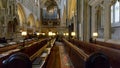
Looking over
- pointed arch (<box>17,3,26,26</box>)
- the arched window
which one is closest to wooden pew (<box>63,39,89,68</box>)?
the arched window

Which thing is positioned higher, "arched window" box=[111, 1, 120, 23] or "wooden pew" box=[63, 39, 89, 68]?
"arched window" box=[111, 1, 120, 23]

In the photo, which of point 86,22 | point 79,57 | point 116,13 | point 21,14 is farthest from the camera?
point 21,14

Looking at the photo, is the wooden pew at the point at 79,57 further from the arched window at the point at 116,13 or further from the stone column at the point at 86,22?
the arched window at the point at 116,13

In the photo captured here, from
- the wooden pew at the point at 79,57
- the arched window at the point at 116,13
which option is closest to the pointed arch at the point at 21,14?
the arched window at the point at 116,13

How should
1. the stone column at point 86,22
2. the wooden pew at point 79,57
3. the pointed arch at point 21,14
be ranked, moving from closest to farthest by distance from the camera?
the wooden pew at point 79,57 → the stone column at point 86,22 → the pointed arch at point 21,14

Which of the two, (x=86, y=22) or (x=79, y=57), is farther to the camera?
(x=86, y=22)

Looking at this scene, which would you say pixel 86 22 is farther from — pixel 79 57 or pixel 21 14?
pixel 21 14

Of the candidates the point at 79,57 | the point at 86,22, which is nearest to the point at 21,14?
the point at 86,22

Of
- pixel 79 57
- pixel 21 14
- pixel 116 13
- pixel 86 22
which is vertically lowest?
pixel 79 57

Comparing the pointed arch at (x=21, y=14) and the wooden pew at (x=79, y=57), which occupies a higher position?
the pointed arch at (x=21, y=14)

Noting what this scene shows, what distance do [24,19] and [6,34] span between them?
12.1 meters

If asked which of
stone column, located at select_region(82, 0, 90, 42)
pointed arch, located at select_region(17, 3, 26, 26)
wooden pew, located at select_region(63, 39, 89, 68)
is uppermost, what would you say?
pointed arch, located at select_region(17, 3, 26, 26)

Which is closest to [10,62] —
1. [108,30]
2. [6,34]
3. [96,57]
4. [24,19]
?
[96,57]

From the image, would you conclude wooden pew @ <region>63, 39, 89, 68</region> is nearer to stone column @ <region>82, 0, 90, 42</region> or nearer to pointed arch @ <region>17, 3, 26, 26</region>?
stone column @ <region>82, 0, 90, 42</region>
